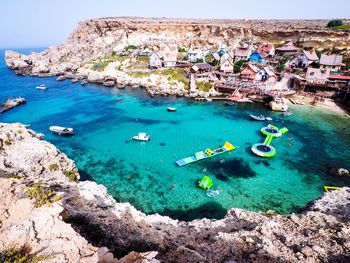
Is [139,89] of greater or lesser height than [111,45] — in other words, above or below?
below

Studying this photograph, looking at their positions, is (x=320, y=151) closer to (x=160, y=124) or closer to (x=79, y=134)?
(x=160, y=124)

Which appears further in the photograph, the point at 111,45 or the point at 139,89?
the point at 111,45

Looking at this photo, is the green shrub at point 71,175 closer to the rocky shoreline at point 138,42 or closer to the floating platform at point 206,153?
the floating platform at point 206,153

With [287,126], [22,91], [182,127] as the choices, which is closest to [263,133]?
[287,126]

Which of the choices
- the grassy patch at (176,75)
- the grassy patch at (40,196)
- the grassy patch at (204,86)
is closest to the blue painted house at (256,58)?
the grassy patch at (204,86)

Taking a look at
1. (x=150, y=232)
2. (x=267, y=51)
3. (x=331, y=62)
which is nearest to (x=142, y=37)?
(x=267, y=51)

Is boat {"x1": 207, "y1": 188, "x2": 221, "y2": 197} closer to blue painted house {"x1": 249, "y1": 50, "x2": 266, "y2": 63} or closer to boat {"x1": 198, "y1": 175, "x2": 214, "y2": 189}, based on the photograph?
boat {"x1": 198, "y1": 175, "x2": 214, "y2": 189}
